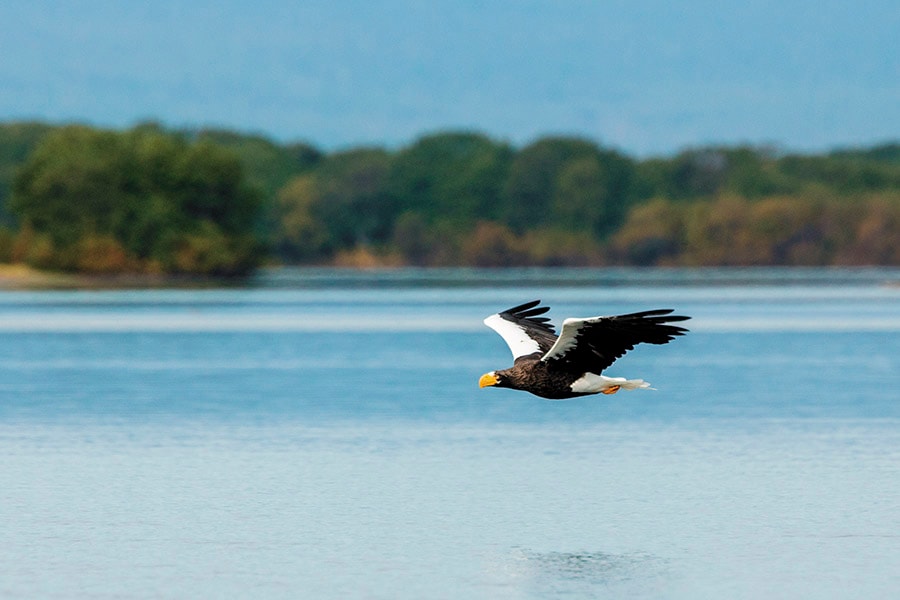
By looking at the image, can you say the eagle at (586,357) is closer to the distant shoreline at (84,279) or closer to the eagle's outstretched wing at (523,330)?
the eagle's outstretched wing at (523,330)

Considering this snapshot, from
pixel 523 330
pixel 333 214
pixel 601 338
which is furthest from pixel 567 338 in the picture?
pixel 333 214

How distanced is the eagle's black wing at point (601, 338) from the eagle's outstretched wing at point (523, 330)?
1019 millimetres

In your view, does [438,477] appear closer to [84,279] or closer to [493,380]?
[493,380]

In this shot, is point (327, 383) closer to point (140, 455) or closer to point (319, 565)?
point (140, 455)

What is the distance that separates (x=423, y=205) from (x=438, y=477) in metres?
121

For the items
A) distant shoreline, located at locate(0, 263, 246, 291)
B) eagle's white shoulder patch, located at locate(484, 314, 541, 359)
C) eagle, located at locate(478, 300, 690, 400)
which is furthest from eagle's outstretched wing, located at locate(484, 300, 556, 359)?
distant shoreline, located at locate(0, 263, 246, 291)

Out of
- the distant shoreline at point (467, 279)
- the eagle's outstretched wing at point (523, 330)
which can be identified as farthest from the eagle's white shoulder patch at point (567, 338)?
the distant shoreline at point (467, 279)

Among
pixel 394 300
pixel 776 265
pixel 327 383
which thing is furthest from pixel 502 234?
Result: pixel 327 383

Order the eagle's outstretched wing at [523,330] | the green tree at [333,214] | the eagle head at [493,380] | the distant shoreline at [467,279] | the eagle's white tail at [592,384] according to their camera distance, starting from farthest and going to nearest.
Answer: the green tree at [333,214], the distant shoreline at [467,279], the eagle's outstretched wing at [523,330], the eagle head at [493,380], the eagle's white tail at [592,384]

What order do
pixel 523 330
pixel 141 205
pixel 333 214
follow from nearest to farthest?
pixel 523 330 → pixel 141 205 → pixel 333 214

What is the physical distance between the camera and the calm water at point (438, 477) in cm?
1029

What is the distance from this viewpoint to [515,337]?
14305mm

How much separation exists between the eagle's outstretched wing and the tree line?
71970 mm

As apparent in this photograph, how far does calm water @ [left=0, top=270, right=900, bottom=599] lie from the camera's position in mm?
10289
